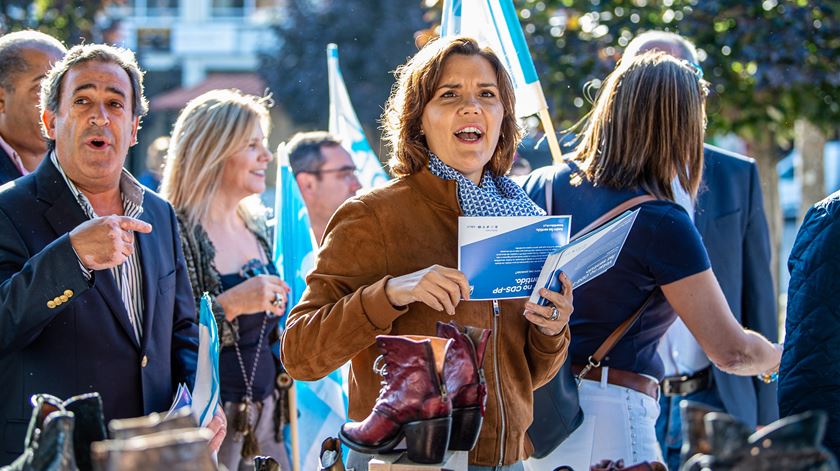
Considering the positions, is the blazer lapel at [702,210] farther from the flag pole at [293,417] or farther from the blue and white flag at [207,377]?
the blue and white flag at [207,377]

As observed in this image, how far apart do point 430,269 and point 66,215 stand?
112 centimetres

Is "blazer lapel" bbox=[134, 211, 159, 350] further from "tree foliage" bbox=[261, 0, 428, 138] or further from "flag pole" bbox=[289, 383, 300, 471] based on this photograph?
"tree foliage" bbox=[261, 0, 428, 138]

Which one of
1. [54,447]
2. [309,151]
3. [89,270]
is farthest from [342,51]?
[54,447]

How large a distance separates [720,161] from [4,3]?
700 centimetres

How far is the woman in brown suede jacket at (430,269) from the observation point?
254cm

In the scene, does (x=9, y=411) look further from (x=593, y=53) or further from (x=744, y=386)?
(x=593, y=53)

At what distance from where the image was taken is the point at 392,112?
301 centimetres

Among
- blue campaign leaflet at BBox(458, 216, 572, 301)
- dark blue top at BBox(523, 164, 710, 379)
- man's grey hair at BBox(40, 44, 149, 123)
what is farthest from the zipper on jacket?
man's grey hair at BBox(40, 44, 149, 123)

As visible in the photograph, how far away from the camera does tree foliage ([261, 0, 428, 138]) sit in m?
25.3

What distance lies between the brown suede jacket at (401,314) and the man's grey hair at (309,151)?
8.63ft

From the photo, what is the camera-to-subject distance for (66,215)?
294cm

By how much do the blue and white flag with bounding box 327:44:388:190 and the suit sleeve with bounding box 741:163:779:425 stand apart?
190 centimetres

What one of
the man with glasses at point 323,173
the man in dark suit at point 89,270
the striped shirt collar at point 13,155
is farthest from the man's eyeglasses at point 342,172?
the man in dark suit at point 89,270

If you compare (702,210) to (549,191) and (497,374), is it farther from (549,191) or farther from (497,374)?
(497,374)
